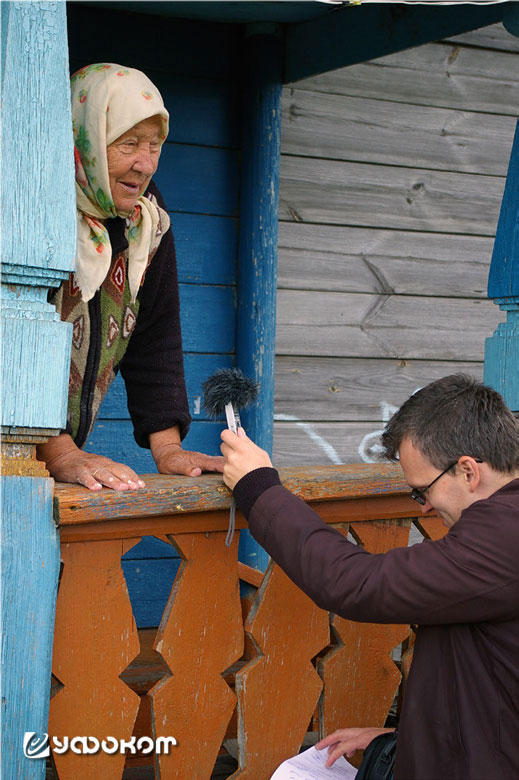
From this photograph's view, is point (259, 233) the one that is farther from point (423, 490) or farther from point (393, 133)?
point (423, 490)

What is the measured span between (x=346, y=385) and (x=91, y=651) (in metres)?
2.46

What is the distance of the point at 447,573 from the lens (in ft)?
5.54

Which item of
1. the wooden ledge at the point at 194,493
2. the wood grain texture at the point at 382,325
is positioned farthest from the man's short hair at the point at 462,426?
the wood grain texture at the point at 382,325

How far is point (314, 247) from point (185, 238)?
0.60 m

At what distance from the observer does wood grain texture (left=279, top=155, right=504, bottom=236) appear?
4004mm

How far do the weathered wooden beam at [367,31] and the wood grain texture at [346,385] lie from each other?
1.27m

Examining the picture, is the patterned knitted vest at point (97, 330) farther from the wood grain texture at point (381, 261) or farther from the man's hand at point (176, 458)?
the wood grain texture at point (381, 261)

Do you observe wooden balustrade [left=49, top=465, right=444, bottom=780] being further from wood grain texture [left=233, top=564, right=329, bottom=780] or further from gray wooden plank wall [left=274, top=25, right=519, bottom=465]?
gray wooden plank wall [left=274, top=25, right=519, bottom=465]

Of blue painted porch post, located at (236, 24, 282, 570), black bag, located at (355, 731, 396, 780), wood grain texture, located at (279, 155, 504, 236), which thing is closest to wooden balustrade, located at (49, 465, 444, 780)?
black bag, located at (355, 731, 396, 780)

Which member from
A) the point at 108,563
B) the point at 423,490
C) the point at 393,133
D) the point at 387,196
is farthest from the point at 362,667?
the point at 393,133

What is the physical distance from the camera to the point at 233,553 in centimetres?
208

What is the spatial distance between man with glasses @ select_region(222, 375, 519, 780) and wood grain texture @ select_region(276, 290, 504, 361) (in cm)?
214

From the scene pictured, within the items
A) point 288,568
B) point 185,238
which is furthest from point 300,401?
point 288,568

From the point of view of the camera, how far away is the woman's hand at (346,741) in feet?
6.93
